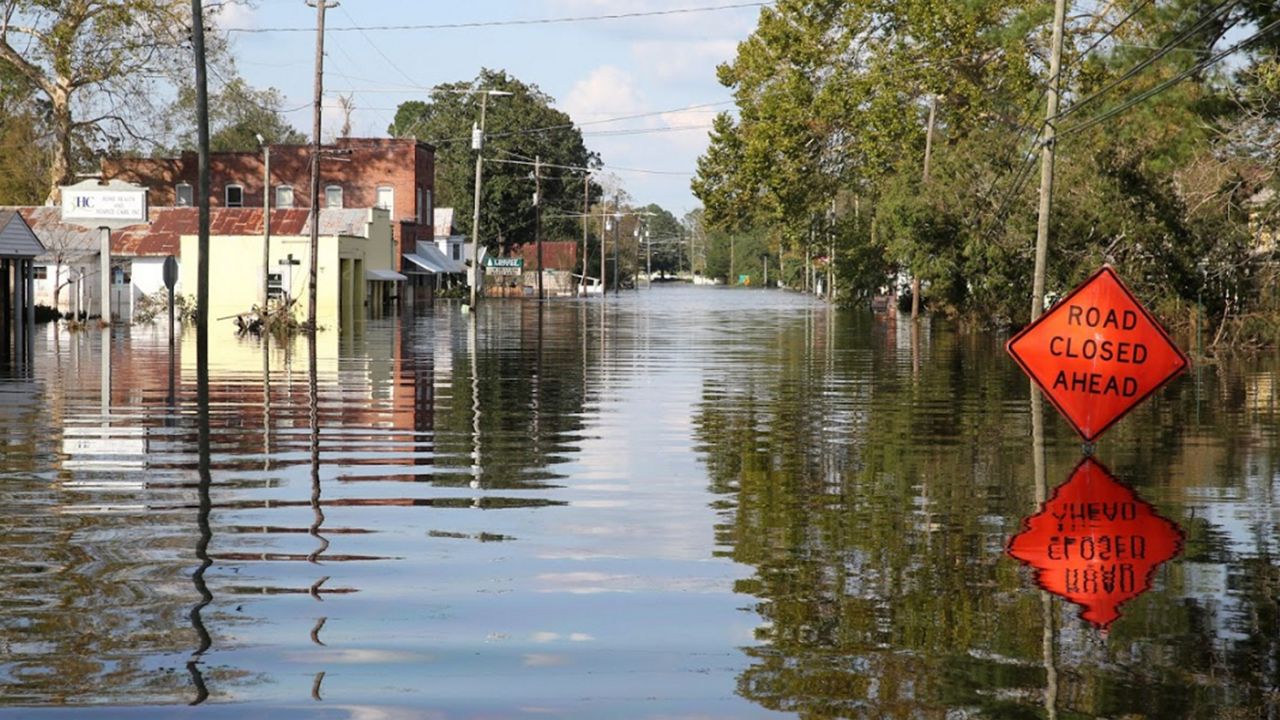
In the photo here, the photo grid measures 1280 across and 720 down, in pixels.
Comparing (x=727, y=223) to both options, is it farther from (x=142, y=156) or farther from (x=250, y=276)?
(x=142, y=156)

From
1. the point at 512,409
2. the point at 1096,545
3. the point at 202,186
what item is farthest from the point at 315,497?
the point at 202,186

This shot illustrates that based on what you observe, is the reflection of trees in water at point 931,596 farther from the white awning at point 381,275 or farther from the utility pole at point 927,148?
the white awning at point 381,275

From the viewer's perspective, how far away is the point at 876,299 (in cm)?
8794

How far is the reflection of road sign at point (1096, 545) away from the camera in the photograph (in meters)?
10.7

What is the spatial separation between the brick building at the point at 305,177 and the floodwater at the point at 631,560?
7067 cm

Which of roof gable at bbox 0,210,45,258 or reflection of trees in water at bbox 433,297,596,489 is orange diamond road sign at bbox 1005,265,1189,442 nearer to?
reflection of trees in water at bbox 433,297,596,489

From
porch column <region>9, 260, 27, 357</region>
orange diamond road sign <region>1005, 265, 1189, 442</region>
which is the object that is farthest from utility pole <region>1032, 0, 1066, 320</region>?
porch column <region>9, 260, 27, 357</region>

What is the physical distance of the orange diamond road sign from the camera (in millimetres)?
16656

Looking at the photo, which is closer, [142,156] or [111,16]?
[111,16]

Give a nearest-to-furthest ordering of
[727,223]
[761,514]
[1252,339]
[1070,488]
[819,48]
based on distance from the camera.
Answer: [761,514], [1070,488], [1252,339], [819,48], [727,223]

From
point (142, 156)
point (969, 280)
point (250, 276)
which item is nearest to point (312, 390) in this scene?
point (969, 280)

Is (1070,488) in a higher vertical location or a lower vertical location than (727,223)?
lower

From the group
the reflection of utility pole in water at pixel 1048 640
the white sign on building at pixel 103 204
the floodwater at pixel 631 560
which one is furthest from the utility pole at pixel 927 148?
the reflection of utility pole in water at pixel 1048 640

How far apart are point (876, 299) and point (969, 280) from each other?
1316 inches
